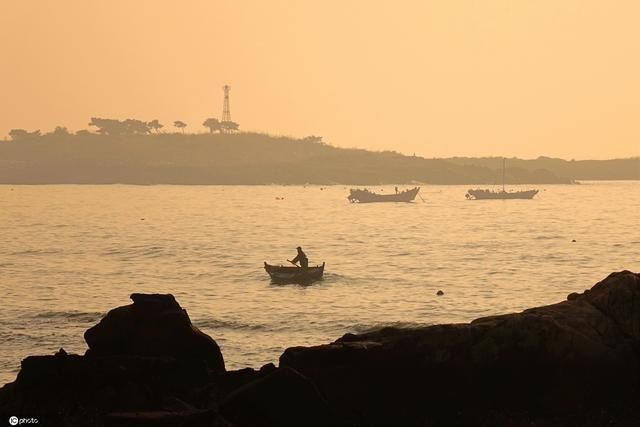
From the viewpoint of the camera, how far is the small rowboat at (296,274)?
70.6 metres

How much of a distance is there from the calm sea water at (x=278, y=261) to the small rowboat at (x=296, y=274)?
0.69m

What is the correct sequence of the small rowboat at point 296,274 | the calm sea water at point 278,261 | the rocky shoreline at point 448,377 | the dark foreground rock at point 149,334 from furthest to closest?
the small rowboat at point 296,274 < the calm sea water at point 278,261 < the dark foreground rock at point 149,334 < the rocky shoreline at point 448,377

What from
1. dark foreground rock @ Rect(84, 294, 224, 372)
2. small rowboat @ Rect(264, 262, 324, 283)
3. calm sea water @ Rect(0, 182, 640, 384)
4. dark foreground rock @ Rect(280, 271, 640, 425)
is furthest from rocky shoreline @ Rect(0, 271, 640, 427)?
small rowboat @ Rect(264, 262, 324, 283)

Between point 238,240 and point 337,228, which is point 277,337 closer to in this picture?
point 238,240

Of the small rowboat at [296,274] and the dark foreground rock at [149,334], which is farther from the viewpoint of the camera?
the small rowboat at [296,274]

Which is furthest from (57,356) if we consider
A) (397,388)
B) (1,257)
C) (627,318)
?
(1,257)

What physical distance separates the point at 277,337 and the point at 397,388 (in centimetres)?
2643

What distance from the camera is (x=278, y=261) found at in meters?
101
